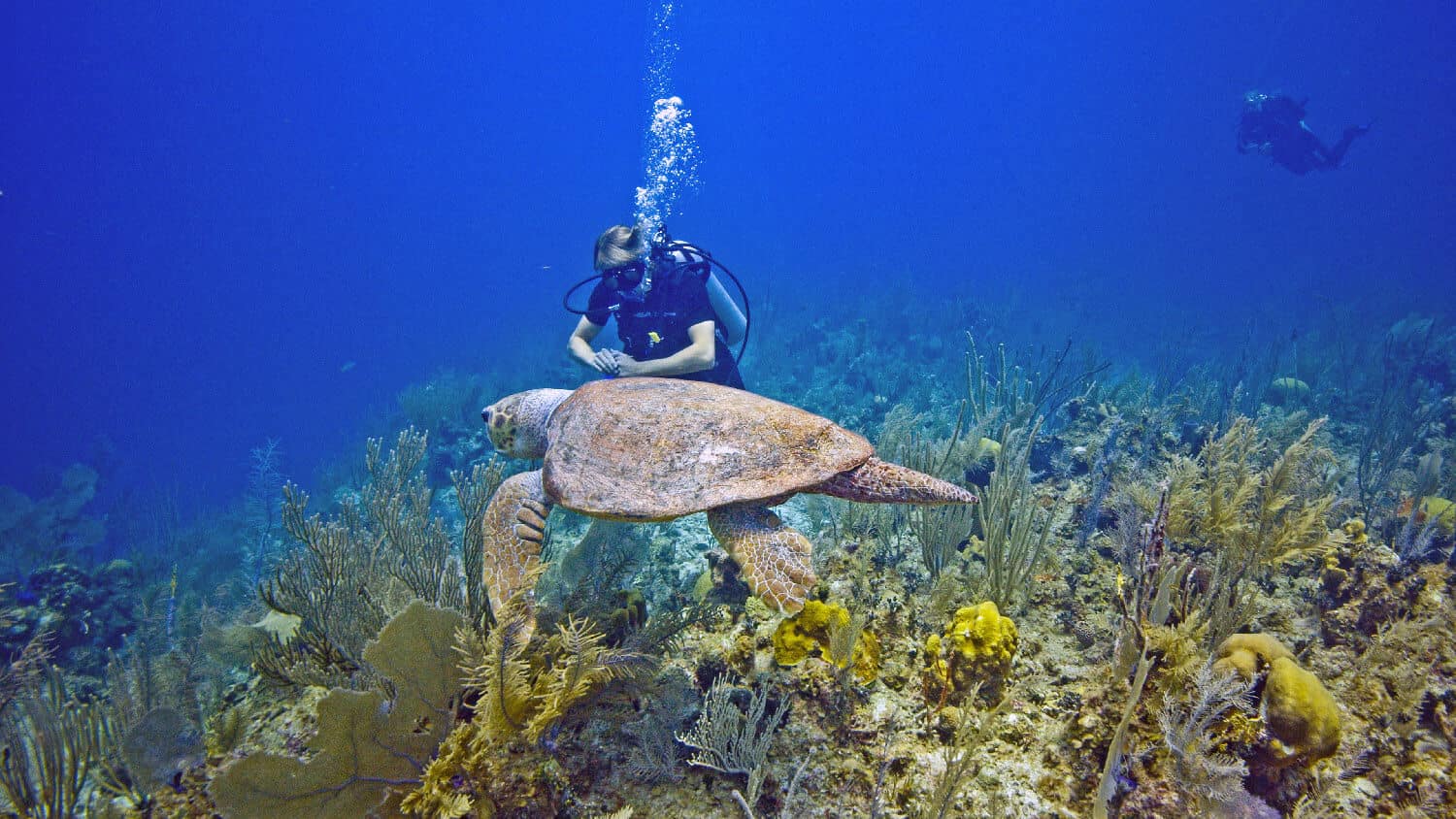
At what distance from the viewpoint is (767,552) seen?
7.37 ft

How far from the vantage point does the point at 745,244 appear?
6188 cm

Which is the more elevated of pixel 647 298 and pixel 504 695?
pixel 647 298

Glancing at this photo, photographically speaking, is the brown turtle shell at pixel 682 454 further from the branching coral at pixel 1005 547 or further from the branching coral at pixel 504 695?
the branching coral at pixel 1005 547

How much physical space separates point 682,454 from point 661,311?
8.56ft

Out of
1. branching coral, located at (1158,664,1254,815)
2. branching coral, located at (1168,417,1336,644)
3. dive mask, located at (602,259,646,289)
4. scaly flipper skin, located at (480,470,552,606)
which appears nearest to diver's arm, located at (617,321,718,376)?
dive mask, located at (602,259,646,289)

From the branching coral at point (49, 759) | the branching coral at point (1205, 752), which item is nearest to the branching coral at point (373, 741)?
the branching coral at point (49, 759)

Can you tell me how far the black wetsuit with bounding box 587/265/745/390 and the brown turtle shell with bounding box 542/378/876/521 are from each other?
2.03 metres

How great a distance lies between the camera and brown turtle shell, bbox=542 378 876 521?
7.50 ft

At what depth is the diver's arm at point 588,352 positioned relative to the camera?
4.10m

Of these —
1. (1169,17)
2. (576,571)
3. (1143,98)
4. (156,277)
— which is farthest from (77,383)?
(1143,98)

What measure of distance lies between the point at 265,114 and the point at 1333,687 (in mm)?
127009

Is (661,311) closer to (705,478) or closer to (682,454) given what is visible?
(682,454)

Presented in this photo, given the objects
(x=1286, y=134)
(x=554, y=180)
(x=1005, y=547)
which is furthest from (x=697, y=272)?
(x=554, y=180)

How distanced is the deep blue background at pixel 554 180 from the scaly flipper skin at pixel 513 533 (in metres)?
22.8
